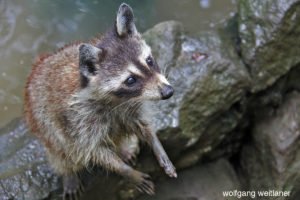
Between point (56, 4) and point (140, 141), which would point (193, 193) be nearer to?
point (140, 141)

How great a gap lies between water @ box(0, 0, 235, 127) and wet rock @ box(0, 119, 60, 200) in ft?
2.77

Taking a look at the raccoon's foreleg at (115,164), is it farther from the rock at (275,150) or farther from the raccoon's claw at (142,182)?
the rock at (275,150)

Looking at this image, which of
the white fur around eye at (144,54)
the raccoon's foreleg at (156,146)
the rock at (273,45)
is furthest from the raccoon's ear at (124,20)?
the rock at (273,45)

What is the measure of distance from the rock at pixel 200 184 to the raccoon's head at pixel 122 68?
1.22 m

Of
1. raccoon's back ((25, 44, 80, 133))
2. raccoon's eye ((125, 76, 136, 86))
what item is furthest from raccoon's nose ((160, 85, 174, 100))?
raccoon's back ((25, 44, 80, 133))

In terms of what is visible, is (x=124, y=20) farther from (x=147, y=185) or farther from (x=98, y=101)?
(x=147, y=185)

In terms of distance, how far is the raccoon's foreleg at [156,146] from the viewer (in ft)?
12.6

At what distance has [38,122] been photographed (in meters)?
3.90

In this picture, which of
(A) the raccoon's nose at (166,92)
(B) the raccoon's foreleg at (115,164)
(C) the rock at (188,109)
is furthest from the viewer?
(C) the rock at (188,109)

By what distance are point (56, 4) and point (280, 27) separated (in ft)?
8.16

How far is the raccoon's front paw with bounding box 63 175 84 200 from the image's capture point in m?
3.95

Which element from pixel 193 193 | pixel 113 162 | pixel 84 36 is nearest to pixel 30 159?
pixel 113 162

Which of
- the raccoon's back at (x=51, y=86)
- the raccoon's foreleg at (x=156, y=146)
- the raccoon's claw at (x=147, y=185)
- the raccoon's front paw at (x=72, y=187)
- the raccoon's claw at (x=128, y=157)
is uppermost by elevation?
the raccoon's back at (x=51, y=86)

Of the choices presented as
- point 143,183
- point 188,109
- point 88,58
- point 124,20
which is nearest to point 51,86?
point 88,58
